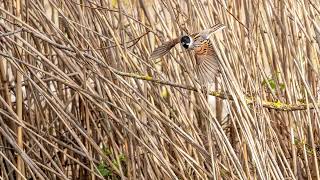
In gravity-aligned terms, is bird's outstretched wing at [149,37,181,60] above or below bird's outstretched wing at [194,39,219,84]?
above

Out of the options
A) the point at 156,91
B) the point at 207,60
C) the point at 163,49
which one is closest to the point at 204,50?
the point at 207,60

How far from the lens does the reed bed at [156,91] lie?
2.01 meters

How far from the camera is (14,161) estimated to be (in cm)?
242

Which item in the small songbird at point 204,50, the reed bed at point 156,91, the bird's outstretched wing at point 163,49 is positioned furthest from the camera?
the reed bed at point 156,91

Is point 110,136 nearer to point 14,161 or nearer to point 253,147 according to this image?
point 14,161

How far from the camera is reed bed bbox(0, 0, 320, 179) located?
2.01m

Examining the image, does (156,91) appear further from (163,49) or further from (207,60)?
(207,60)

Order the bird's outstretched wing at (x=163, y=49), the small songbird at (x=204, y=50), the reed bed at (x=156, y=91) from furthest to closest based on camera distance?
the reed bed at (x=156, y=91)
the bird's outstretched wing at (x=163, y=49)
the small songbird at (x=204, y=50)

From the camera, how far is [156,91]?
2.29 m

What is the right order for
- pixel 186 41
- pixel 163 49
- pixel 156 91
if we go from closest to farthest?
pixel 186 41 → pixel 163 49 → pixel 156 91

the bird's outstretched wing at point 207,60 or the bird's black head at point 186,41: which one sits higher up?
the bird's black head at point 186,41

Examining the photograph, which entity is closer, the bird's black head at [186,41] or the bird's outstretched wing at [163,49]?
the bird's black head at [186,41]

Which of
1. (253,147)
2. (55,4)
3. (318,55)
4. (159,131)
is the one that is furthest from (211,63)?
(318,55)

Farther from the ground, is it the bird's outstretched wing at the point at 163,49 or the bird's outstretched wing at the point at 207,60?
the bird's outstretched wing at the point at 163,49
